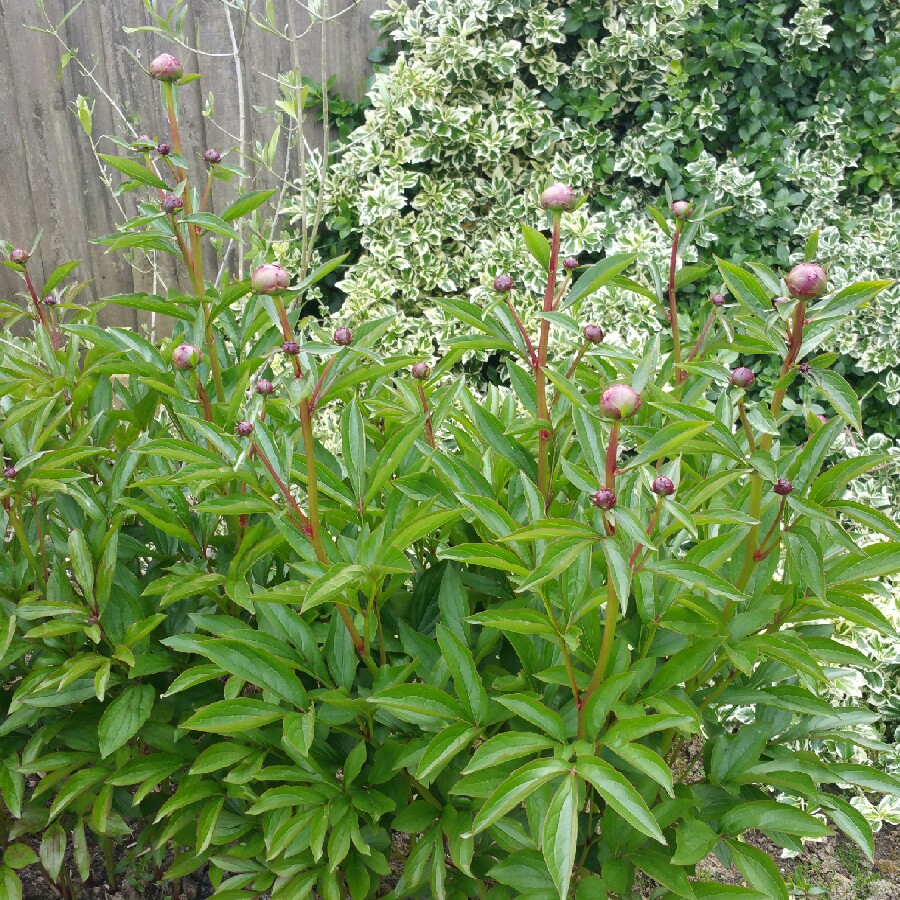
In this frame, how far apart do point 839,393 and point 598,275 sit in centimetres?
32

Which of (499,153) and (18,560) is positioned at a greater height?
(18,560)

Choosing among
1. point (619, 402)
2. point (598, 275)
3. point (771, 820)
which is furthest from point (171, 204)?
point (771, 820)

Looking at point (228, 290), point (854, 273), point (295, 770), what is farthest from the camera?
point (854, 273)

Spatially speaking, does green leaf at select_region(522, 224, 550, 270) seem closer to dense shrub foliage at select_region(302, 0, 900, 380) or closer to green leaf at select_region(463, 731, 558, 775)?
green leaf at select_region(463, 731, 558, 775)

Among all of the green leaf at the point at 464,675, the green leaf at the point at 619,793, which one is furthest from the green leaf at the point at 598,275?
the green leaf at the point at 619,793

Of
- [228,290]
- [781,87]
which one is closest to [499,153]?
[781,87]

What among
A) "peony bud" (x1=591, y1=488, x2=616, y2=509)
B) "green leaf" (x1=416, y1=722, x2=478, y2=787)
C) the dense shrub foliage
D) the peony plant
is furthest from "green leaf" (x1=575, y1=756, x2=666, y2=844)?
the dense shrub foliage

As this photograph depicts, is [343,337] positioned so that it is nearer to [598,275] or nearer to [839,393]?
[598,275]

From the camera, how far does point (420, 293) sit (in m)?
3.68

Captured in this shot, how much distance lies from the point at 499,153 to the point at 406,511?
2.88 meters

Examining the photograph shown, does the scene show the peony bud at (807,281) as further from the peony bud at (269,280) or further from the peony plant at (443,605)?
the peony bud at (269,280)

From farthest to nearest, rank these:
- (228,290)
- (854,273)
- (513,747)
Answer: (854,273) < (228,290) < (513,747)

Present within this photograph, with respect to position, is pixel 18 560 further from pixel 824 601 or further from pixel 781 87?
pixel 781 87

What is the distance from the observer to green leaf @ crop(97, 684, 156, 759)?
3.72 ft
